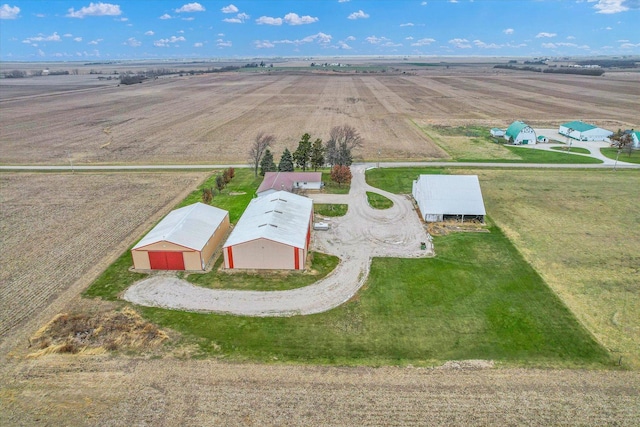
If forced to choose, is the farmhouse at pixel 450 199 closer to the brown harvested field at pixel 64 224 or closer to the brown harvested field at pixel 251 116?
the brown harvested field at pixel 251 116

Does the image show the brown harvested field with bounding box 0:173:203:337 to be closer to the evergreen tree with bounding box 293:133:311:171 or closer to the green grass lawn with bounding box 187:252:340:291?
the green grass lawn with bounding box 187:252:340:291

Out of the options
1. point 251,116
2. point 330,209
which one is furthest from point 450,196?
point 251,116

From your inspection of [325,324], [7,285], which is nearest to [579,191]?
[325,324]

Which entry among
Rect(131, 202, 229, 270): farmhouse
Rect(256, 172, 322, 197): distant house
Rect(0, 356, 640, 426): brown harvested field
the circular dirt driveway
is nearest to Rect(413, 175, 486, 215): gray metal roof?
the circular dirt driveway

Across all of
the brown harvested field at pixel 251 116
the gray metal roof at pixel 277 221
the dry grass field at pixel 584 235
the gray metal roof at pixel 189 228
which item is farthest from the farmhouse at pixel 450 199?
the brown harvested field at pixel 251 116

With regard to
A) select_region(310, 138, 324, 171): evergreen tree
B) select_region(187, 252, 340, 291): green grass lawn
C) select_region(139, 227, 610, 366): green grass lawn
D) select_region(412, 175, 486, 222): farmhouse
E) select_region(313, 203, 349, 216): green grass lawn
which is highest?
select_region(310, 138, 324, 171): evergreen tree
